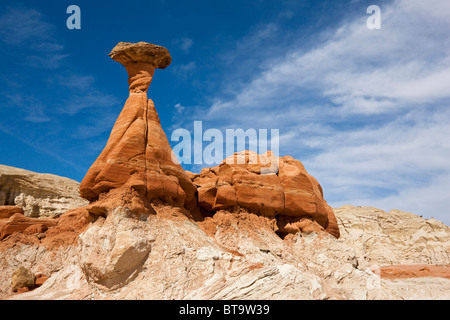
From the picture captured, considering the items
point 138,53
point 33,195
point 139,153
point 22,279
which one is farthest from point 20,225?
point 33,195

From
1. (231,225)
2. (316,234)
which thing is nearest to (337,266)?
(316,234)

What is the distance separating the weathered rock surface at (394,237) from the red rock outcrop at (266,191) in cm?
3147

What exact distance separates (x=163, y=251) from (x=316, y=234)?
411 inches

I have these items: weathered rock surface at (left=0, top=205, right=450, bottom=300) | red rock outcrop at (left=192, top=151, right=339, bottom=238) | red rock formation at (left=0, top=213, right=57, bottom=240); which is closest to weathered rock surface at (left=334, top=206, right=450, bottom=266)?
red rock outcrop at (left=192, top=151, right=339, bottom=238)

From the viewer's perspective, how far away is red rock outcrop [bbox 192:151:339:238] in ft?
71.4

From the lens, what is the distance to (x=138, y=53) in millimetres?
20984

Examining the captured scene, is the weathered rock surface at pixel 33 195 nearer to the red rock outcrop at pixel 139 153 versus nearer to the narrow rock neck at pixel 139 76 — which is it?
the narrow rock neck at pixel 139 76

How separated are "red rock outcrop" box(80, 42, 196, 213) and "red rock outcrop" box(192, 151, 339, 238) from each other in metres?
1.69

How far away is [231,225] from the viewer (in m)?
20.5

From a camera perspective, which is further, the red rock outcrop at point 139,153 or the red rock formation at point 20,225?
the red rock formation at point 20,225

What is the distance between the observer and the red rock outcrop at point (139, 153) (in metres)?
17.6

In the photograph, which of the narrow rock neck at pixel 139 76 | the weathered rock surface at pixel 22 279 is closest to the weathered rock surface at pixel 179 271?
the weathered rock surface at pixel 22 279

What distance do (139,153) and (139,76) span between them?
5078mm

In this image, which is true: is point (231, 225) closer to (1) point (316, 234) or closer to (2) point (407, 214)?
(1) point (316, 234)
